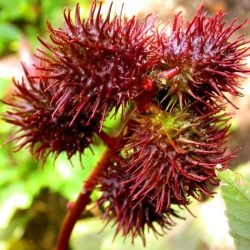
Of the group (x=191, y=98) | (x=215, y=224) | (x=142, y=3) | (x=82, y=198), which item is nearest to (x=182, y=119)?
(x=191, y=98)

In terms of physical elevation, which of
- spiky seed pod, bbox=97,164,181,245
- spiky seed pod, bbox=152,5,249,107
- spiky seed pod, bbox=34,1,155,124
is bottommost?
spiky seed pod, bbox=97,164,181,245

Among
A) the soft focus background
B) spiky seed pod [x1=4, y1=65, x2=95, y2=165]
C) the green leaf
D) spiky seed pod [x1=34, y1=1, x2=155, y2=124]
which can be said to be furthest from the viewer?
the soft focus background

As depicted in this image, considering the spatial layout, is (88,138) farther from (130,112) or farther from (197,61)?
(197,61)

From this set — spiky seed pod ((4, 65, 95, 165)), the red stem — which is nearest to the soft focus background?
the red stem

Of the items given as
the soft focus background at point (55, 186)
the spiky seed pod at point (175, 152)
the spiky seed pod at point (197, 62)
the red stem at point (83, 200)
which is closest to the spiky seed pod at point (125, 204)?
the red stem at point (83, 200)

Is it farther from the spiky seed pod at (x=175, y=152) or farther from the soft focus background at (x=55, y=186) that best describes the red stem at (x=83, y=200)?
the soft focus background at (x=55, y=186)

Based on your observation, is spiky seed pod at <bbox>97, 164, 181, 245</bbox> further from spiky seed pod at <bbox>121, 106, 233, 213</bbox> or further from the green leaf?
the green leaf
